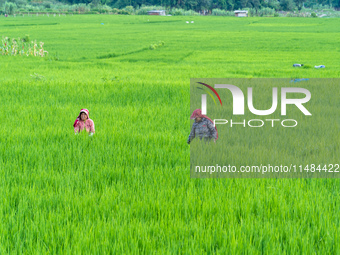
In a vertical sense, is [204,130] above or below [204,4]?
below

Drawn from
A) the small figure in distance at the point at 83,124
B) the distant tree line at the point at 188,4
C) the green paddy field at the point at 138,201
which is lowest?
the green paddy field at the point at 138,201

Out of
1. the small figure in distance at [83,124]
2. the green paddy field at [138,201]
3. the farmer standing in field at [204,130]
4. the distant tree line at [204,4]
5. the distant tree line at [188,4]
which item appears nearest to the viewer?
the green paddy field at [138,201]

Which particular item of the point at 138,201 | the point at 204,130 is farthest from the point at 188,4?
the point at 138,201

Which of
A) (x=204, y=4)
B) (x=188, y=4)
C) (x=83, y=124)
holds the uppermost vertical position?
(x=188, y=4)

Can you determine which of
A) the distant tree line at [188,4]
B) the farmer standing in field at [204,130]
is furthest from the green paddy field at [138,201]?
the distant tree line at [188,4]

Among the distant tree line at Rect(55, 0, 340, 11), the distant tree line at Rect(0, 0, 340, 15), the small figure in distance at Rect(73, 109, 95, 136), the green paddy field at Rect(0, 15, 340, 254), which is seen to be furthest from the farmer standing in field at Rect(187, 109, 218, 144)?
the distant tree line at Rect(55, 0, 340, 11)

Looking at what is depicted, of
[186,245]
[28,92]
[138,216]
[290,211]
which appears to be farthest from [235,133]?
[28,92]

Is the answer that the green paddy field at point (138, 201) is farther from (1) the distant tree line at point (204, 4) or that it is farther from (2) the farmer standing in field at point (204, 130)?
(1) the distant tree line at point (204, 4)

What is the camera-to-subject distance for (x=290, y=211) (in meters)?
2.84

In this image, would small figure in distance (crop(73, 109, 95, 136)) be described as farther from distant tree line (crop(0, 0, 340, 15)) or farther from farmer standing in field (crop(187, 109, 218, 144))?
distant tree line (crop(0, 0, 340, 15))

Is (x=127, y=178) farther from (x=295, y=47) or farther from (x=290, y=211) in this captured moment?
(x=295, y=47)

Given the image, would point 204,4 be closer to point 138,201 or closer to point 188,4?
Answer: point 188,4

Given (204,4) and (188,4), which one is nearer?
(204,4)

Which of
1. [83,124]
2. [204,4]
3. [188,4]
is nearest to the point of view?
[83,124]
